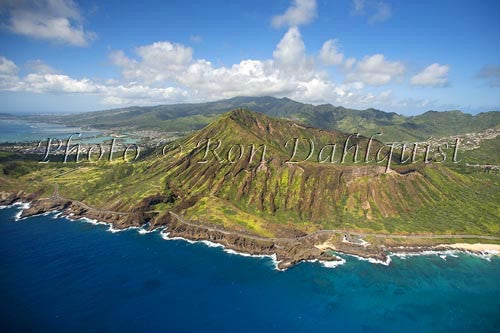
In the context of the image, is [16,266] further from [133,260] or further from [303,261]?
[303,261]

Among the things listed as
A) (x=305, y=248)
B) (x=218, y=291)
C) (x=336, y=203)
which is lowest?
(x=218, y=291)

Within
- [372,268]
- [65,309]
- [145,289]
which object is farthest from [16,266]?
[372,268]

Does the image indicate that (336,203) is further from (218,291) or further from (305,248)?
(218,291)

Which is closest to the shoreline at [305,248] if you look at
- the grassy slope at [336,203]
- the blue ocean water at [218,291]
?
the blue ocean water at [218,291]

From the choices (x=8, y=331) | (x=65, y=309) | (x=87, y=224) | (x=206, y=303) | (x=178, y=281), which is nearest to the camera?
(x=8, y=331)

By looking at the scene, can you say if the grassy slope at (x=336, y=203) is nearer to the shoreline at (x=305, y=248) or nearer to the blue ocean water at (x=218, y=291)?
the shoreline at (x=305, y=248)

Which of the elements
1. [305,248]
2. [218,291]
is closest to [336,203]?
[305,248]

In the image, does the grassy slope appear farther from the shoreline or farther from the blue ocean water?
the blue ocean water

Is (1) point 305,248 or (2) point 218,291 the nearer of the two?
(2) point 218,291
